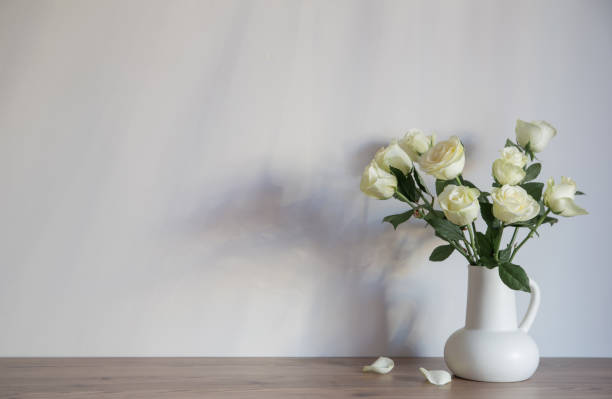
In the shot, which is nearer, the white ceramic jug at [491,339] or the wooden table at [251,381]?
the wooden table at [251,381]

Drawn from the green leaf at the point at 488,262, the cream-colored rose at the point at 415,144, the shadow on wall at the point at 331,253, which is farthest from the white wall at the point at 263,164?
the green leaf at the point at 488,262

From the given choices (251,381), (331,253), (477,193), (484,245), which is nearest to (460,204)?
(477,193)

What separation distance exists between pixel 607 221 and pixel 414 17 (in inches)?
28.7

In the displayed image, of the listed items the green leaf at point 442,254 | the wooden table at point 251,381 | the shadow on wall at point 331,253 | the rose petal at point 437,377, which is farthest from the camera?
the shadow on wall at point 331,253

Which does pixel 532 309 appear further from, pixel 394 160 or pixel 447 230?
pixel 394 160

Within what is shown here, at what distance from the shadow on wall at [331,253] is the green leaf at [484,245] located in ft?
0.70

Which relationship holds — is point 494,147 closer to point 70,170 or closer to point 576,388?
point 576,388

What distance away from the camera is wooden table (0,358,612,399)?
3.06ft

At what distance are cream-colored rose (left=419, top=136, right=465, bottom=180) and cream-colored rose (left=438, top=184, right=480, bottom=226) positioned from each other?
0.11ft

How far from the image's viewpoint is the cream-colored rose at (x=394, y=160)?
1.12 m

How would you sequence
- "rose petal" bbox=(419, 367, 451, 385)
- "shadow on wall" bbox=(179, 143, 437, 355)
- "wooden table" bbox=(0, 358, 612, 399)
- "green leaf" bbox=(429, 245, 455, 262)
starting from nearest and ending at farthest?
"wooden table" bbox=(0, 358, 612, 399)
"rose petal" bbox=(419, 367, 451, 385)
"green leaf" bbox=(429, 245, 455, 262)
"shadow on wall" bbox=(179, 143, 437, 355)

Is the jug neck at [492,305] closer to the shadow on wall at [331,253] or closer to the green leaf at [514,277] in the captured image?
the green leaf at [514,277]

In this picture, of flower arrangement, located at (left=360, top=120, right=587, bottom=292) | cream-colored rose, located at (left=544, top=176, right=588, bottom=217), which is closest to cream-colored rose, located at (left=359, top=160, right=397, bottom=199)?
flower arrangement, located at (left=360, top=120, right=587, bottom=292)

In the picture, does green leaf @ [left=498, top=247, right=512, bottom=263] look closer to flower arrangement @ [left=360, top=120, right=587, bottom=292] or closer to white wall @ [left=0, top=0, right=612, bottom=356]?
flower arrangement @ [left=360, top=120, right=587, bottom=292]
